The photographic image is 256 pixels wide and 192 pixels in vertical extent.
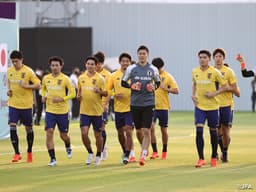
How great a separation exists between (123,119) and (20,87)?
2177mm

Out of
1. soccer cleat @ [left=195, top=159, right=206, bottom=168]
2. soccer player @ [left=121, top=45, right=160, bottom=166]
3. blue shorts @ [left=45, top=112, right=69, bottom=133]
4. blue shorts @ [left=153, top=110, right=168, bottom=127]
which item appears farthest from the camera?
blue shorts @ [left=153, top=110, right=168, bottom=127]

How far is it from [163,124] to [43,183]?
208 inches

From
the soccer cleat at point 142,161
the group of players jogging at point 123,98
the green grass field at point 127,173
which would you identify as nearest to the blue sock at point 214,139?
the group of players jogging at point 123,98

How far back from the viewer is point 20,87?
19344 millimetres

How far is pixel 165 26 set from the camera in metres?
51.1

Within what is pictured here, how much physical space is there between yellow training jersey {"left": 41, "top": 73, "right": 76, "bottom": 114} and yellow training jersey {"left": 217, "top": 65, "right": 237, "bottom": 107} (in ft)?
9.87

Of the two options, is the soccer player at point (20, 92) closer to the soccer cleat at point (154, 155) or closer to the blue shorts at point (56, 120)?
the blue shorts at point (56, 120)

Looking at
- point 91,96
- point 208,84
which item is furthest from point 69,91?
point 208,84

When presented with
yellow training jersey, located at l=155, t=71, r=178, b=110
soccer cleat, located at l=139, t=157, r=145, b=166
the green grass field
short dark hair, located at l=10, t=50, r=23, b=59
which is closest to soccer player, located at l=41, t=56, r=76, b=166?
the green grass field

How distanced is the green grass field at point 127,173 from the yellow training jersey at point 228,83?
121cm

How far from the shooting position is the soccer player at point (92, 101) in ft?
61.2

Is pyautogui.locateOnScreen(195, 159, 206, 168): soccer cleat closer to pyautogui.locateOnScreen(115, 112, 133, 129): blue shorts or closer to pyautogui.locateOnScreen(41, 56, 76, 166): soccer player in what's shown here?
pyautogui.locateOnScreen(115, 112, 133, 129): blue shorts

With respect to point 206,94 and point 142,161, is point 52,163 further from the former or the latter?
point 206,94

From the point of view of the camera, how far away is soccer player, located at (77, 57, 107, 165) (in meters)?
18.6
